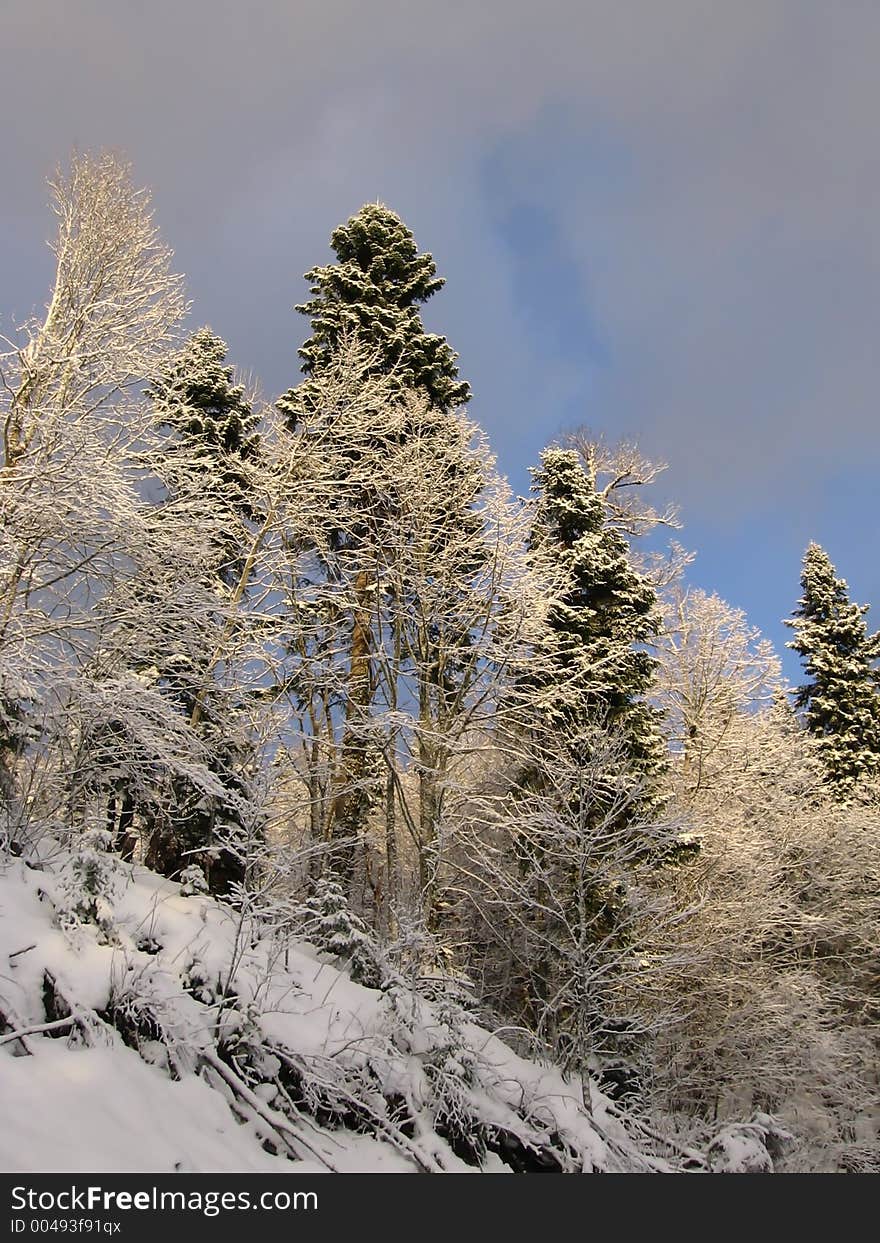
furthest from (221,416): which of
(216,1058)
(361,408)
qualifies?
(216,1058)

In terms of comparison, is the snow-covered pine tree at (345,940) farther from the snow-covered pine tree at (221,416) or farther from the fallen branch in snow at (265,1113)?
the snow-covered pine tree at (221,416)

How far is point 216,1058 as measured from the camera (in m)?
6.70

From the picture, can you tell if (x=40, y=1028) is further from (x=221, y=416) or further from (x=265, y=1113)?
(x=221, y=416)

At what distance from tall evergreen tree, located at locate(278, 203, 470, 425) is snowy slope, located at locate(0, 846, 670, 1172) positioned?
483 inches

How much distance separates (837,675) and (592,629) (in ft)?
46.5

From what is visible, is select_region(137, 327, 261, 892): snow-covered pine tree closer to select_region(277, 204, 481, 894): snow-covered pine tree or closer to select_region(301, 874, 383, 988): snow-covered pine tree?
select_region(301, 874, 383, 988): snow-covered pine tree

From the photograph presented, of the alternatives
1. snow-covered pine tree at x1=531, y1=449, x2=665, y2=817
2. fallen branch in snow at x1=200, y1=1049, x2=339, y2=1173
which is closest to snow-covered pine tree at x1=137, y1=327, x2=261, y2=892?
fallen branch in snow at x1=200, y1=1049, x2=339, y2=1173

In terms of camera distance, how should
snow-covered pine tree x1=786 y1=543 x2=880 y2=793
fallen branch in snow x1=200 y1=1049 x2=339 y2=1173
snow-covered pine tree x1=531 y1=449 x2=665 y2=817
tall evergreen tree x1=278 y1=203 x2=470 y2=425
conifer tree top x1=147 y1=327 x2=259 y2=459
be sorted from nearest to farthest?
fallen branch in snow x1=200 y1=1049 x2=339 y2=1173 < snow-covered pine tree x1=531 y1=449 x2=665 y2=817 < conifer tree top x1=147 y1=327 x2=259 y2=459 < tall evergreen tree x1=278 y1=203 x2=470 y2=425 < snow-covered pine tree x1=786 y1=543 x2=880 y2=793

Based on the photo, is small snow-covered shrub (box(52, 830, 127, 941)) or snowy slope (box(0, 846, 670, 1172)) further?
small snow-covered shrub (box(52, 830, 127, 941))

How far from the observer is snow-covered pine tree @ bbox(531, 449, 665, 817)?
15508mm

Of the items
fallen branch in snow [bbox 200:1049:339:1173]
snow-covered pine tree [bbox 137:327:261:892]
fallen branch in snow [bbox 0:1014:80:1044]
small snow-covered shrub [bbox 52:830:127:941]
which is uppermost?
snow-covered pine tree [bbox 137:327:261:892]

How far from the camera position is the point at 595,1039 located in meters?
12.7

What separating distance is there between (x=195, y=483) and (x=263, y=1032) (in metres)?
7.71
